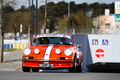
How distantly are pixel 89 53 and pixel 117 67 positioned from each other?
144 cm

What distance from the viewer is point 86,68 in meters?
16.6

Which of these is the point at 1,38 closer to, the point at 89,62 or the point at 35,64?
the point at 89,62

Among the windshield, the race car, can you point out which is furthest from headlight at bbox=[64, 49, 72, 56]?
the windshield

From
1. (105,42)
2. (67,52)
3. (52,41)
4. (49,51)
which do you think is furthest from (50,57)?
(105,42)

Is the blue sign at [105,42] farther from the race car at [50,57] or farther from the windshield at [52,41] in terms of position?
the race car at [50,57]

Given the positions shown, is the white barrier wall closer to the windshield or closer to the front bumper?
the windshield

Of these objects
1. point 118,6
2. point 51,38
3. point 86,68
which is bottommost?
point 86,68

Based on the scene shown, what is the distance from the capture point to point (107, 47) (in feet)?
51.7

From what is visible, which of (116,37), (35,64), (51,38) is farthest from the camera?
(116,37)

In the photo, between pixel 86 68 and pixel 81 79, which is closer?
pixel 81 79

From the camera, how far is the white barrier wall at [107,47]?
15.6 meters

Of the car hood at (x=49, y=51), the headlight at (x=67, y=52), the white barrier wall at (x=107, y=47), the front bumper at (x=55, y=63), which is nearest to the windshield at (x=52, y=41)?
the car hood at (x=49, y=51)

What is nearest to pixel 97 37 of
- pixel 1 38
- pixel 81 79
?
pixel 81 79

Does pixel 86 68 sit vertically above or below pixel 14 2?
below
